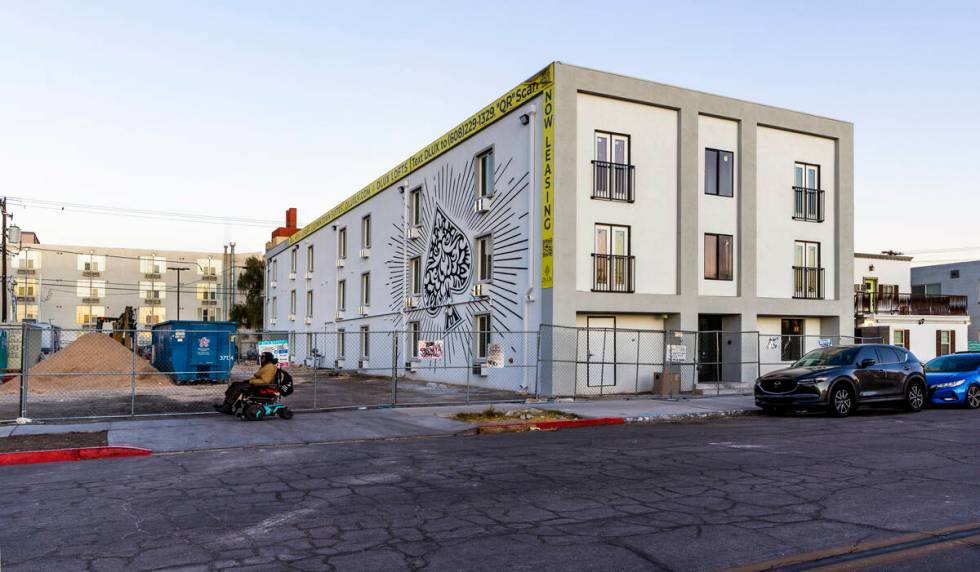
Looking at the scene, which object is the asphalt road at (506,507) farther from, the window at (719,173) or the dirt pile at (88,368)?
the dirt pile at (88,368)

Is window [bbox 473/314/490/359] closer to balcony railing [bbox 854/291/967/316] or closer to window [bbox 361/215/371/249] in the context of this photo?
window [bbox 361/215/371/249]

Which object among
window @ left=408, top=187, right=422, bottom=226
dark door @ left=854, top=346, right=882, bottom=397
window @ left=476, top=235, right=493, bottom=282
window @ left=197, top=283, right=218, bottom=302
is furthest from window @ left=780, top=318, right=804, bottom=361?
window @ left=197, top=283, right=218, bottom=302

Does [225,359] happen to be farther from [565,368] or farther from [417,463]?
[417,463]

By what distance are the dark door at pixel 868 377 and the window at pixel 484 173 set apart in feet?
41.4

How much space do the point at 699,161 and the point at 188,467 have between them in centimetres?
1933

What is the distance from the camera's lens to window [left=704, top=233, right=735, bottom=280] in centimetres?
2536

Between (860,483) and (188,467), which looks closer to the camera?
(860,483)

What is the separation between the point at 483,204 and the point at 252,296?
4958 cm

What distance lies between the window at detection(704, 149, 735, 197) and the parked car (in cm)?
841

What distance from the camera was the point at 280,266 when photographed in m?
58.4

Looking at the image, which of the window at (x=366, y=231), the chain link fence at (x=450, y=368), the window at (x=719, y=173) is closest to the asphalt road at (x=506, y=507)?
the chain link fence at (x=450, y=368)

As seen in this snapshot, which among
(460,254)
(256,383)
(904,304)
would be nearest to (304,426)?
(256,383)

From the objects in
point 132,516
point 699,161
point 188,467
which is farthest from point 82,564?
point 699,161

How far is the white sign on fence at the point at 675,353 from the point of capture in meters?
22.2
